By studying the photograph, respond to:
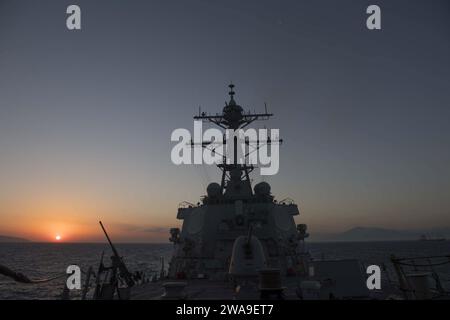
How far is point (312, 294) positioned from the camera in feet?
33.3

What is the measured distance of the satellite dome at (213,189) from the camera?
23445 mm

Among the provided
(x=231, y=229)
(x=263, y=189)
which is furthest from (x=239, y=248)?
(x=263, y=189)

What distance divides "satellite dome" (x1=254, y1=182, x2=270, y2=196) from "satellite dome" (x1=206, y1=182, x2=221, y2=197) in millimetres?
2577

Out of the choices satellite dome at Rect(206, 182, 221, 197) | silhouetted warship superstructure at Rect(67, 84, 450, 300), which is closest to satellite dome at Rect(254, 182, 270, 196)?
silhouetted warship superstructure at Rect(67, 84, 450, 300)

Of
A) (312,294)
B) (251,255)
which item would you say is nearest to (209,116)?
(251,255)

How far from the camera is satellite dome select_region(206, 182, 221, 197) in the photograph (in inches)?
923

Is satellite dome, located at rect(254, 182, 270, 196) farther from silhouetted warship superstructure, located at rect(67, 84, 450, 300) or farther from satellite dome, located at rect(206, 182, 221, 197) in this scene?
A: satellite dome, located at rect(206, 182, 221, 197)

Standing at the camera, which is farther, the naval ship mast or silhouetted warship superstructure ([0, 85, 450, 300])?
the naval ship mast

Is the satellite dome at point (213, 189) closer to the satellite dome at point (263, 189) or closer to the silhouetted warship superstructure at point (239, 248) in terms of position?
the silhouetted warship superstructure at point (239, 248)

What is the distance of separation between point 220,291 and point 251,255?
210 cm

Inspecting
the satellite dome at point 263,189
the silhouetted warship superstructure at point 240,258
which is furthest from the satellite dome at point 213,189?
the satellite dome at point 263,189

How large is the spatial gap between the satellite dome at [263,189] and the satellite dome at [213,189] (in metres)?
2.58

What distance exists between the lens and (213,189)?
23.6 m
